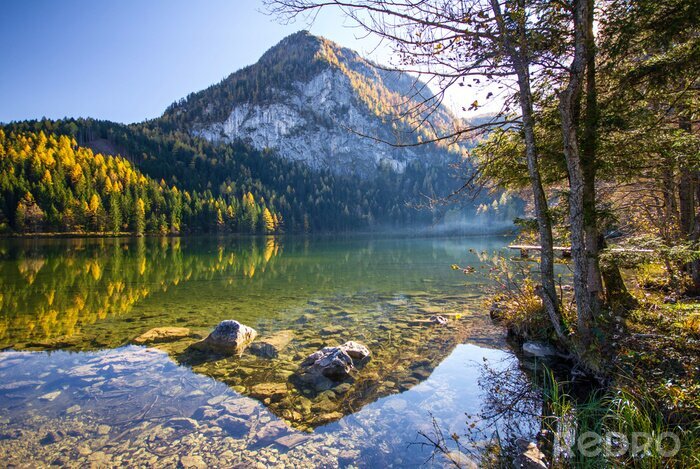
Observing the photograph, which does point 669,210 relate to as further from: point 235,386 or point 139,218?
point 139,218

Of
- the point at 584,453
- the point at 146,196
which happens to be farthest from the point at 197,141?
the point at 584,453

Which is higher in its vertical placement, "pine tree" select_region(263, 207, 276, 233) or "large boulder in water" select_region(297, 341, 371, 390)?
"pine tree" select_region(263, 207, 276, 233)

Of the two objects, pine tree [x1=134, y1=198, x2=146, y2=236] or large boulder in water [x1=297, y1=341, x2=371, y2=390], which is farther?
pine tree [x1=134, y1=198, x2=146, y2=236]

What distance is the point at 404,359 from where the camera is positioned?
28.0 feet

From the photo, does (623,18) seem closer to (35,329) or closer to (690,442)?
(690,442)

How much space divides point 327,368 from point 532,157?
599 centimetres

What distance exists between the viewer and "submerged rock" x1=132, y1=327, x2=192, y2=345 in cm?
1002

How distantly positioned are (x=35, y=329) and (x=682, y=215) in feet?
64.7

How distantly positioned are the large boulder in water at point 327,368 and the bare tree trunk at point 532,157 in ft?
14.4

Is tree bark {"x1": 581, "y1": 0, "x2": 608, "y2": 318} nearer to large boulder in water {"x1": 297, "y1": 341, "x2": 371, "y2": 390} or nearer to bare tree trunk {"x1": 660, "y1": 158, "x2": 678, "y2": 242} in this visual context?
bare tree trunk {"x1": 660, "y1": 158, "x2": 678, "y2": 242}

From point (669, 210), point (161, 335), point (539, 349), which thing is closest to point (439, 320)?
point (539, 349)

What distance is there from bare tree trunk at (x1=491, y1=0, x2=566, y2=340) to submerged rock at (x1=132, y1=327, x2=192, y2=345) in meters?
9.98

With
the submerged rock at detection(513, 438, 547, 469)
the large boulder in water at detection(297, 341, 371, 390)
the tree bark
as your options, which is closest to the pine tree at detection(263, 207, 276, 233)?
the large boulder in water at detection(297, 341, 371, 390)

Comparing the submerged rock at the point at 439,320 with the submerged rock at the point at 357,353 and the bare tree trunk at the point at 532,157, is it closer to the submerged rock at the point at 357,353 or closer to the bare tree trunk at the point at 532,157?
the submerged rock at the point at 357,353
